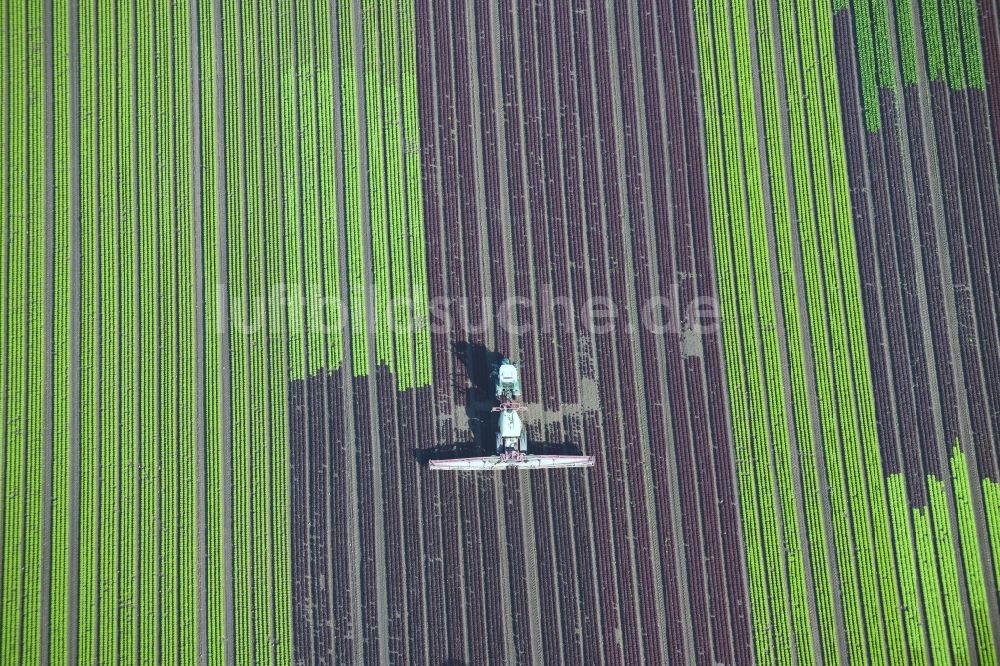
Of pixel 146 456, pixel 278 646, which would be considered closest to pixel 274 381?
pixel 146 456

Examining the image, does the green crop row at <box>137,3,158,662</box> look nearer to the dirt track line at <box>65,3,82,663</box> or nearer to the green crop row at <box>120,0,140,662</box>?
the green crop row at <box>120,0,140,662</box>

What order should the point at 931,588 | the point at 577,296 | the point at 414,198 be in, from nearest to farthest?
the point at 931,588, the point at 577,296, the point at 414,198

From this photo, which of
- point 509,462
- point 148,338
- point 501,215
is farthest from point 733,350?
point 148,338

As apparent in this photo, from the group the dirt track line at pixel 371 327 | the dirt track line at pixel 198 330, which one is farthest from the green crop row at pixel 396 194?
the dirt track line at pixel 198 330

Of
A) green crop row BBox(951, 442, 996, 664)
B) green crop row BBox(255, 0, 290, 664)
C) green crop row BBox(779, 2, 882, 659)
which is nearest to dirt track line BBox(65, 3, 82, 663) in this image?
green crop row BBox(255, 0, 290, 664)

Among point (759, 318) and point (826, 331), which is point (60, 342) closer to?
point (759, 318)

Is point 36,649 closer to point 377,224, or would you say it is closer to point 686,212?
point 377,224

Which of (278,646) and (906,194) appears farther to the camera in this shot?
(906,194)
